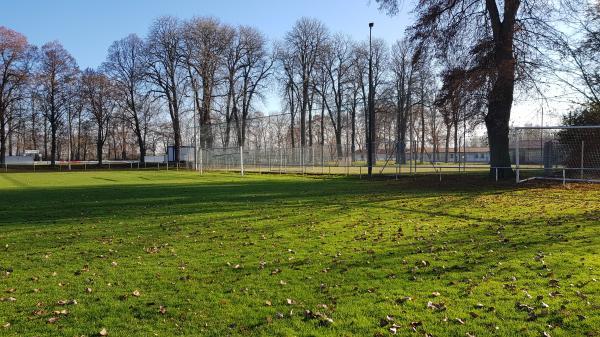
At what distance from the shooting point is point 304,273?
6922mm

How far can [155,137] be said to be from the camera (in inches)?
3324

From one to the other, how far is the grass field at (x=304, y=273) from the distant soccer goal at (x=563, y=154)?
8.60 m

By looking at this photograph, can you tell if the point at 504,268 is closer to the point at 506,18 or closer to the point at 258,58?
the point at 506,18

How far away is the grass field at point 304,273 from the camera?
16.2 ft

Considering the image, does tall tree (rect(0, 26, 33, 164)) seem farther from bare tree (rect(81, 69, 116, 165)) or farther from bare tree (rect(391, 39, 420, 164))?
bare tree (rect(391, 39, 420, 164))

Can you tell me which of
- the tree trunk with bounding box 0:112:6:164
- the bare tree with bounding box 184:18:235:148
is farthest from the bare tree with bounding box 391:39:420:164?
the tree trunk with bounding box 0:112:6:164

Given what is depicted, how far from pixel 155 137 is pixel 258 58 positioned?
91.9 ft

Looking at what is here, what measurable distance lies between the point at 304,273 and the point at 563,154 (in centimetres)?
2234

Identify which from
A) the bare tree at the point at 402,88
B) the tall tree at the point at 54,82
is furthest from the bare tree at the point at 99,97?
the bare tree at the point at 402,88

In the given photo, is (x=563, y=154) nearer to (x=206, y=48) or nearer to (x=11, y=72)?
(x=206, y=48)

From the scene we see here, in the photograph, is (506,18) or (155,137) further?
(155,137)

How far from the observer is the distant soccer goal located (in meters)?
21.7

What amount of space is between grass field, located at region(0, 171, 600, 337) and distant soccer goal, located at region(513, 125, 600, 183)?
860cm

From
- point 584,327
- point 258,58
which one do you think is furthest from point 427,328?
point 258,58
